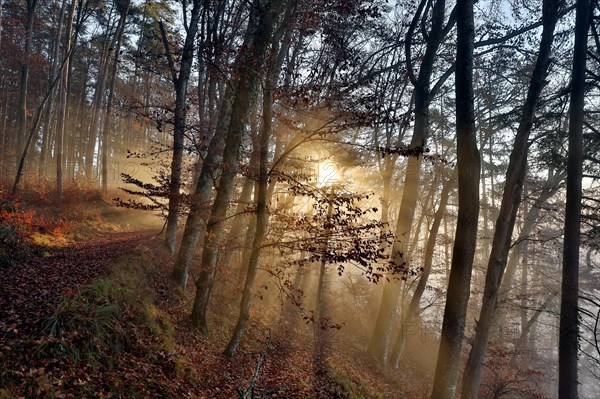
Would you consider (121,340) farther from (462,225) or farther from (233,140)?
(462,225)

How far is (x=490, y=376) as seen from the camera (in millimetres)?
17172

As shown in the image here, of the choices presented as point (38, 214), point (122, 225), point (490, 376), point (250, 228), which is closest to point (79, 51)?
point (122, 225)

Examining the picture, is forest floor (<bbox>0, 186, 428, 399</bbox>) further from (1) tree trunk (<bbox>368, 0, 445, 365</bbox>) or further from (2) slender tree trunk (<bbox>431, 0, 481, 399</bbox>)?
(2) slender tree trunk (<bbox>431, 0, 481, 399</bbox>)

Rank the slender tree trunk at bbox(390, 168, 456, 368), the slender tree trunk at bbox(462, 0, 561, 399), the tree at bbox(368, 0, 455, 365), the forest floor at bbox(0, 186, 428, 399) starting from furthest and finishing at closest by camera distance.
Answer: the slender tree trunk at bbox(390, 168, 456, 368) < the tree at bbox(368, 0, 455, 365) < the slender tree trunk at bbox(462, 0, 561, 399) < the forest floor at bbox(0, 186, 428, 399)

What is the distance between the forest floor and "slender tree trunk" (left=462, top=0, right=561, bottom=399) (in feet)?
9.93

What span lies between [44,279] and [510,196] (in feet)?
36.5

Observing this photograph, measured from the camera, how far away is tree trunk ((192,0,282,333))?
22.1 ft

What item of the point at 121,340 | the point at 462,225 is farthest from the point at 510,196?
the point at 121,340

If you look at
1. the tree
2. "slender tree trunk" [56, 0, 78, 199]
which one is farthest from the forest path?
the tree

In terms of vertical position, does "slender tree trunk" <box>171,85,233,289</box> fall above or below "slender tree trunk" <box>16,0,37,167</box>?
below

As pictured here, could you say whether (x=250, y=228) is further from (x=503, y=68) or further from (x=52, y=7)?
(x=52, y=7)

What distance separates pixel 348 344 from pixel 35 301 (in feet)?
39.8

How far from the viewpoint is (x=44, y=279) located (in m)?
6.68

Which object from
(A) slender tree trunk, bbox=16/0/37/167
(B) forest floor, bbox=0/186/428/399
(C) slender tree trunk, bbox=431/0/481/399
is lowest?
(B) forest floor, bbox=0/186/428/399
